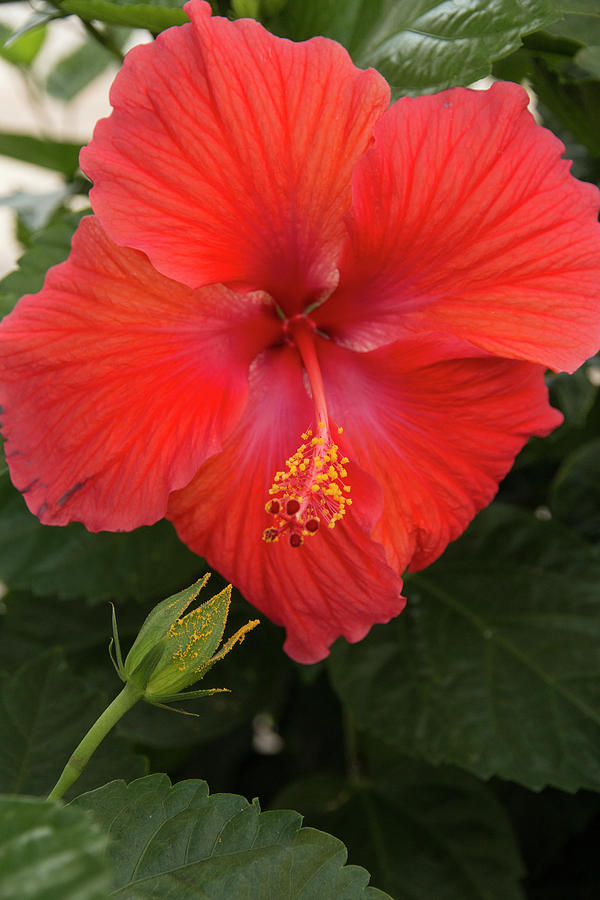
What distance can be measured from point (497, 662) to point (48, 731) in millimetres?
428

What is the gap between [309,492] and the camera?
61 centimetres

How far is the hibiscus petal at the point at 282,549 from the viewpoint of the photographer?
625 millimetres

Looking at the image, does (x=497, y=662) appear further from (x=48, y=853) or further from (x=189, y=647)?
(x=48, y=853)

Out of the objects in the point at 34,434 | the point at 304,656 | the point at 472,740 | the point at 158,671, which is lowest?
the point at 472,740

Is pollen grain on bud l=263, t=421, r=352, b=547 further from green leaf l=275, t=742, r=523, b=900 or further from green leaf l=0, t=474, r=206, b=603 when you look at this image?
green leaf l=275, t=742, r=523, b=900

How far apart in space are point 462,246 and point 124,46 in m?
0.72

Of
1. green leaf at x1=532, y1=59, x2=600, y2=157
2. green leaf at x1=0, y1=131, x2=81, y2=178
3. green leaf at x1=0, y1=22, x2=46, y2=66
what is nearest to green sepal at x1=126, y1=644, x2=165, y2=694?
green leaf at x1=532, y1=59, x2=600, y2=157

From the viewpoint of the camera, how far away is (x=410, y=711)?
83 cm

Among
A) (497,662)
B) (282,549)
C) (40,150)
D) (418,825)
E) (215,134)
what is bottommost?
(418,825)

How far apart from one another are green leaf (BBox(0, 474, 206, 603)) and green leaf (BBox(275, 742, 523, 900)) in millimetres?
327

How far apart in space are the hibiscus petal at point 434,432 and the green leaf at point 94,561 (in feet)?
0.95

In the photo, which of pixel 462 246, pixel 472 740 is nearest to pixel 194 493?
pixel 462 246

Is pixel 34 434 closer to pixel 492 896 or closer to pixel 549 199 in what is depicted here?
pixel 549 199

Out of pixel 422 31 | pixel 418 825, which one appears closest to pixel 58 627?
pixel 418 825
